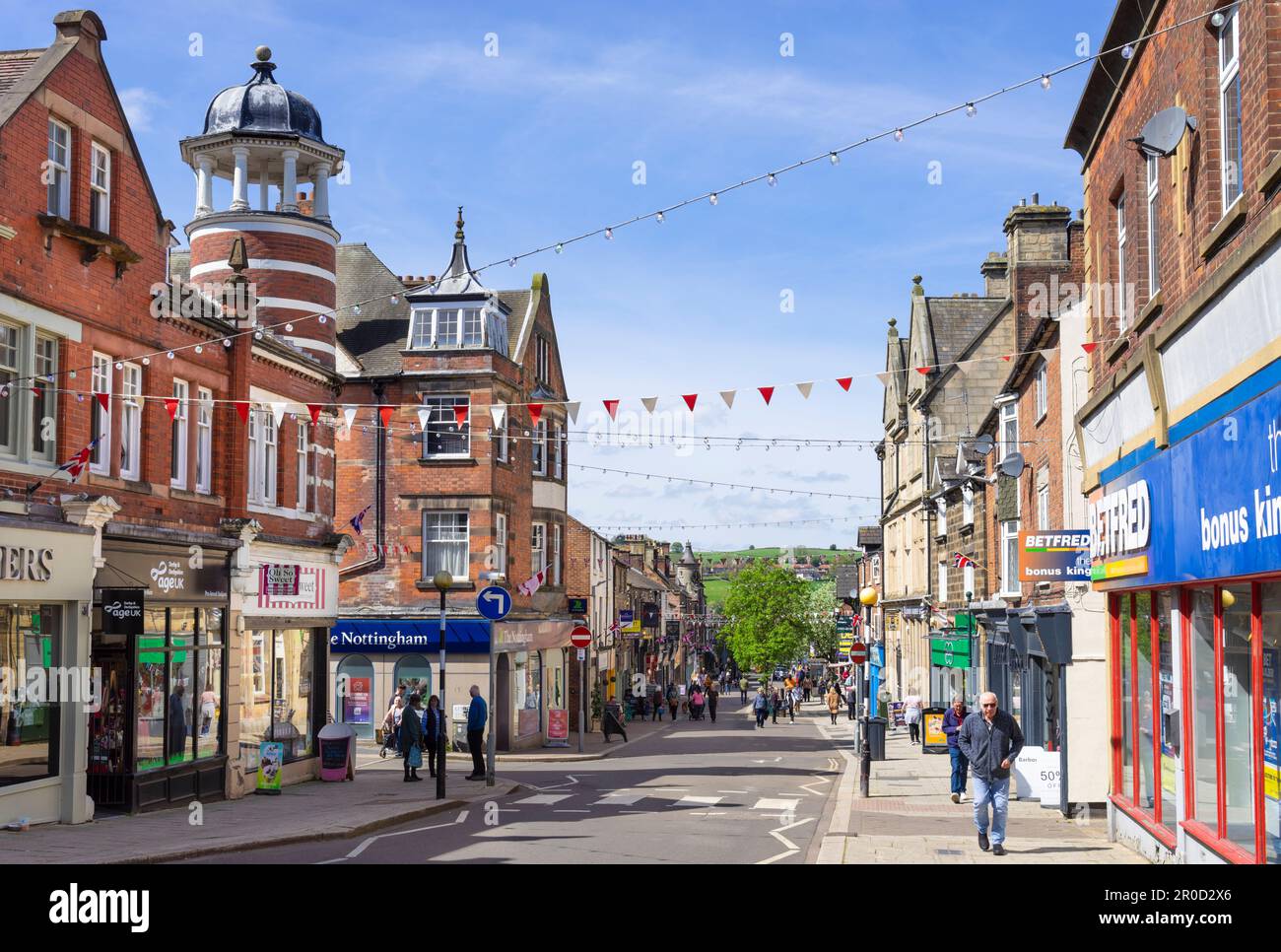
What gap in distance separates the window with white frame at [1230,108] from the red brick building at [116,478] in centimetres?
1303

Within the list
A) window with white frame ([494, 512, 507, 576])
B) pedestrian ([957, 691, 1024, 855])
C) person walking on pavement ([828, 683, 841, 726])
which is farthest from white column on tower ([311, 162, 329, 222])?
person walking on pavement ([828, 683, 841, 726])

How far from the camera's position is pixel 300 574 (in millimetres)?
24422

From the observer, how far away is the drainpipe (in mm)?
36156

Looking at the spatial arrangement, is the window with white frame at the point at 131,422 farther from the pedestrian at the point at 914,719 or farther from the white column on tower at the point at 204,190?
the pedestrian at the point at 914,719

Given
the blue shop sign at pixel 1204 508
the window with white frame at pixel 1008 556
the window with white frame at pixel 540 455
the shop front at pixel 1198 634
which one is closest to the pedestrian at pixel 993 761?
the shop front at pixel 1198 634

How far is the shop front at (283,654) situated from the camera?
71.8 feet

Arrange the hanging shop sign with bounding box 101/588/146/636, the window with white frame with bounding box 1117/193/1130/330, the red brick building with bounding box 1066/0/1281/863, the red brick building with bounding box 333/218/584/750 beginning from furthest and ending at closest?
the red brick building with bounding box 333/218/584/750
the hanging shop sign with bounding box 101/588/146/636
the window with white frame with bounding box 1117/193/1130/330
the red brick building with bounding box 1066/0/1281/863

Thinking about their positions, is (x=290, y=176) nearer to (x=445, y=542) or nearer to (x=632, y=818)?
(x=445, y=542)

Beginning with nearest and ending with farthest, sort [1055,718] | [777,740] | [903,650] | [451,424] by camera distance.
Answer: [1055,718], [451,424], [777,740], [903,650]

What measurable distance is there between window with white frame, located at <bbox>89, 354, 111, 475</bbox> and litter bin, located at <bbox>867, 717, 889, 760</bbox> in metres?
14.4

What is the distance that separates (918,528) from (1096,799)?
27727mm

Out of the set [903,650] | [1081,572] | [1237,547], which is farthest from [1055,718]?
[903,650]

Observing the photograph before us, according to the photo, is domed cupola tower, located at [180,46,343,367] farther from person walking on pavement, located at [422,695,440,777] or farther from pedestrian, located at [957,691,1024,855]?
pedestrian, located at [957,691,1024,855]
